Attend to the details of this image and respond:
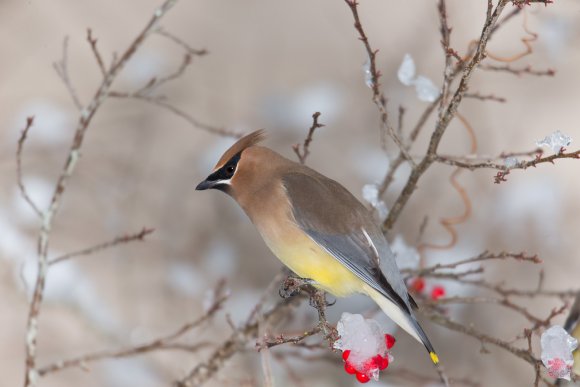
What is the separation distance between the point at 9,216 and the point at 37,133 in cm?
37

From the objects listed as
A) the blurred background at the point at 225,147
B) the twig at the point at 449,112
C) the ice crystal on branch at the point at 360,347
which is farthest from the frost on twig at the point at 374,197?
the blurred background at the point at 225,147

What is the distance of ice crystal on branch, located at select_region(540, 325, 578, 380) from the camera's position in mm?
1434

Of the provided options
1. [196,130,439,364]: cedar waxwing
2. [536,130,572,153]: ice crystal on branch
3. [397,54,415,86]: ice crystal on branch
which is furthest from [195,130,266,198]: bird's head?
[536,130,572,153]: ice crystal on branch

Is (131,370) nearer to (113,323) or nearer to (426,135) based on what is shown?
(113,323)

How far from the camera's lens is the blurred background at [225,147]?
3.38 meters

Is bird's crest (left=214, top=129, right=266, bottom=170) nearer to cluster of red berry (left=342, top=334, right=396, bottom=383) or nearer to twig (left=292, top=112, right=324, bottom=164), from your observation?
twig (left=292, top=112, right=324, bottom=164)

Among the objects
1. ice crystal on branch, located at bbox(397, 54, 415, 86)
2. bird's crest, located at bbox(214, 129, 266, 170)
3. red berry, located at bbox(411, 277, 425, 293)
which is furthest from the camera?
red berry, located at bbox(411, 277, 425, 293)

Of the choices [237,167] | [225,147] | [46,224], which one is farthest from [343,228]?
[225,147]

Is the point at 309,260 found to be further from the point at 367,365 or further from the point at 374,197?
the point at 367,365

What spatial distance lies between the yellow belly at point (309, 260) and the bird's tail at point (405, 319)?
2.1 inches

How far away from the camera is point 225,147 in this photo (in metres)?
3.35

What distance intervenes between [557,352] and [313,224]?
0.60 meters

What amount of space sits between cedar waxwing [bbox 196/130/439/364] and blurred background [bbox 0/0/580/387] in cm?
141

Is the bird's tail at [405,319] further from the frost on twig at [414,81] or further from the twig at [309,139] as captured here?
the frost on twig at [414,81]
